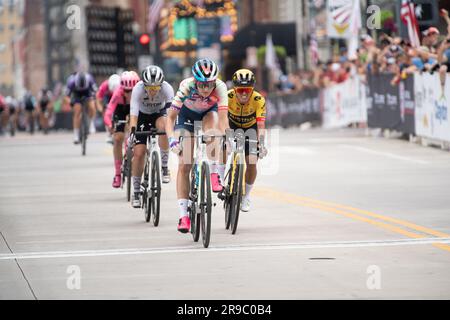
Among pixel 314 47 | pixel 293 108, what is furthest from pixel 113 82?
pixel 314 47

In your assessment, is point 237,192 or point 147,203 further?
point 147,203

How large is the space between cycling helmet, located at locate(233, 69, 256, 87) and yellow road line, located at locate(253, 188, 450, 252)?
1.96m

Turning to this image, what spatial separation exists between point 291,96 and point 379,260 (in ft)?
116

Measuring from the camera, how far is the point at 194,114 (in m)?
14.5

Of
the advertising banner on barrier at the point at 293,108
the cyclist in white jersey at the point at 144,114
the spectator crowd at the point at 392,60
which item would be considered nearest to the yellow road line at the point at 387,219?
the cyclist in white jersey at the point at 144,114

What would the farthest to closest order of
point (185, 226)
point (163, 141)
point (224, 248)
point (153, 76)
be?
point (163, 141), point (153, 76), point (185, 226), point (224, 248)

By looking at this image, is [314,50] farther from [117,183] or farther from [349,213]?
[349,213]

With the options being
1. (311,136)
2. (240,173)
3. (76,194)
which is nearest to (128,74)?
(76,194)

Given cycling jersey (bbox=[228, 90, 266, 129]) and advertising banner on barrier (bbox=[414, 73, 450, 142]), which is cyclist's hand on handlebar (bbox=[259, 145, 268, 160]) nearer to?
cycling jersey (bbox=[228, 90, 266, 129])

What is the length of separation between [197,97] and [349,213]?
2759 mm

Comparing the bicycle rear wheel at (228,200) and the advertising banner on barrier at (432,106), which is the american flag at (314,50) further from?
the bicycle rear wheel at (228,200)

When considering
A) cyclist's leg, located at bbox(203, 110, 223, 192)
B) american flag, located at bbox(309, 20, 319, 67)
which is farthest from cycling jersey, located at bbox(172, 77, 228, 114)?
american flag, located at bbox(309, 20, 319, 67)

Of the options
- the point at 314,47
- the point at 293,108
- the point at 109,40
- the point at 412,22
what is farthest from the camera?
the point at 314,47

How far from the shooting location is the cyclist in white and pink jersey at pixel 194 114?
44.2 feet
